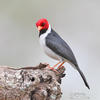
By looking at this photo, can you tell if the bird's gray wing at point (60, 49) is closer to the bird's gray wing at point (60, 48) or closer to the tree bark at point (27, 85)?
the bird's gray wing at point (60, 48)

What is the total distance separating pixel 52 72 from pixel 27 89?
39 centimetres

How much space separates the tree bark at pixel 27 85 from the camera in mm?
2592

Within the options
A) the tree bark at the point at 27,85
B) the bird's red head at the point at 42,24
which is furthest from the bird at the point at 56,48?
the tree bark at the point at 27,85

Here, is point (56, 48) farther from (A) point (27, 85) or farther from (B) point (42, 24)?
(A) point (27, 85)

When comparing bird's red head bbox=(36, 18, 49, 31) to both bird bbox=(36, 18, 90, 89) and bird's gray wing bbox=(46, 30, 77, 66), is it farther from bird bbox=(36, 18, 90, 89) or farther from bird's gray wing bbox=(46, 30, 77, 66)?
bird's gray wing bbox=(46, 30, 77, 66)

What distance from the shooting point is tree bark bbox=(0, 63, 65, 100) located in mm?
2592

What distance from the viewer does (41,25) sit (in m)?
3.23

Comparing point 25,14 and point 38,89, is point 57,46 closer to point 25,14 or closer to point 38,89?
point 38,89

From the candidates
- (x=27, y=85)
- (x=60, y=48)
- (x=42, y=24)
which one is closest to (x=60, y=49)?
(x=60, y=48)

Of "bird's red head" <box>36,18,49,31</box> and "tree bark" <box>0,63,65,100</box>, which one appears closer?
"tree bark" <box>0,63,65,100</box>

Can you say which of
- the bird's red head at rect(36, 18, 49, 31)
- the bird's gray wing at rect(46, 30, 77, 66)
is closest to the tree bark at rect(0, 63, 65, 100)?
the bird's gray wing at rect(46, 30, 77, 66)

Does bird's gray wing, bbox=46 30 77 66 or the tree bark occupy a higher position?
bird's gray wing, bbox=46 30 77 66

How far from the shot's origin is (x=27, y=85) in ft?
8.52

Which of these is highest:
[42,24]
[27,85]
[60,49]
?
[42,24]
